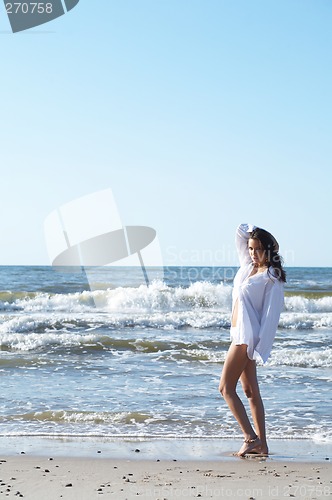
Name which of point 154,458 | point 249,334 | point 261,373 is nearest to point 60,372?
point 261,373

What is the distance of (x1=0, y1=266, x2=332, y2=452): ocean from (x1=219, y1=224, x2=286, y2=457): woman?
1.23 m

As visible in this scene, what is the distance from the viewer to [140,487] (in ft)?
13.8

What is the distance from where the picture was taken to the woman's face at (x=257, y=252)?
16.2 ft

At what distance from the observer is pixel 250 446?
511 centimetres

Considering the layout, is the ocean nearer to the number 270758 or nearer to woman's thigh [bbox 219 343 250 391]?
woman's thigh [bbox 219 343 250 391]

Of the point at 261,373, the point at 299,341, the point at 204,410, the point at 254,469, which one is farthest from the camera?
the point at 299,341

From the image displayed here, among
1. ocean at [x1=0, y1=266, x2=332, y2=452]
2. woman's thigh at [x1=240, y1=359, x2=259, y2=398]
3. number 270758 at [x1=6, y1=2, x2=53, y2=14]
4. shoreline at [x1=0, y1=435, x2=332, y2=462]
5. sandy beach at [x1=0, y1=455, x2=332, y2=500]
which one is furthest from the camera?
number 270758 at [x1=6, y1=2, x2=53, y2=14]

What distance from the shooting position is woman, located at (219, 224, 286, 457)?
490 cm

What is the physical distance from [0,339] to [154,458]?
870cm

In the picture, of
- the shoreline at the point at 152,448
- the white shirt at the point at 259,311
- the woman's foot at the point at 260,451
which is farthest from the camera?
the shoreline at the point at 152,448

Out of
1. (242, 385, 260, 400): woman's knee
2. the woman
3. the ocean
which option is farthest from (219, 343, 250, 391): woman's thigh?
the ocean

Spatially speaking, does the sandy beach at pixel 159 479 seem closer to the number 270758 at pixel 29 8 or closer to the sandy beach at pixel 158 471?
the sandy beach at pixel 158 471

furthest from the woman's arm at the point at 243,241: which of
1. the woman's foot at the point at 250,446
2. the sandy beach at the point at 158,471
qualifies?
the sandy beach at the point at 158,471

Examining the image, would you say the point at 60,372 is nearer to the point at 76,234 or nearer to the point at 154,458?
the point at 76,234
